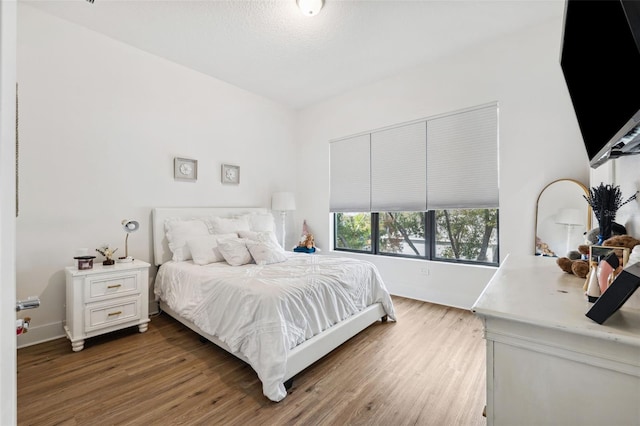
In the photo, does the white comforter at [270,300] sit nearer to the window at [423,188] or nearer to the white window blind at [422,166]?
the window at [423,188]

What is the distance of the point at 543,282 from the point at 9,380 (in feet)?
5.42

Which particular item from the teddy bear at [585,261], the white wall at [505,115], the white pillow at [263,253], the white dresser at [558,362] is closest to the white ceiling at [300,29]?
the white wall at [505,115]

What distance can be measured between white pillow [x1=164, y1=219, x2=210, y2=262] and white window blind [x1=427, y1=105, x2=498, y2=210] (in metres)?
2.84

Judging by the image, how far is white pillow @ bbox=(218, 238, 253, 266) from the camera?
280 cm

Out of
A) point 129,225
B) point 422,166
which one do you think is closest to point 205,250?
point 129,225

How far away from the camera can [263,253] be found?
2865 millimetres

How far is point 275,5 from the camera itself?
7.85 ft

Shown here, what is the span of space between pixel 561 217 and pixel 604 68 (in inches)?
81.3

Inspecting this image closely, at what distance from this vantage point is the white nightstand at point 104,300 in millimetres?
2312

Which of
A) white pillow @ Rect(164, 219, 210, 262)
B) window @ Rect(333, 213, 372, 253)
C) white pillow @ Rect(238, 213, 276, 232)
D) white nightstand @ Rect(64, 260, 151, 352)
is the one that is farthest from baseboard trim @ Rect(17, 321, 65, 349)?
window @ Rect(333, 213, 372, 253)

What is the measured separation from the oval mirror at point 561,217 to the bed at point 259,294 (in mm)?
1663

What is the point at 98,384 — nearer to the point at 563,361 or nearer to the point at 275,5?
the point at 563,361

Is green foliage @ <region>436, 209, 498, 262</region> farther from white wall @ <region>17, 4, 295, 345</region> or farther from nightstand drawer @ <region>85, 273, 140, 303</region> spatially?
nightstand drawer @ <region>85, 273, 140, 303</region>

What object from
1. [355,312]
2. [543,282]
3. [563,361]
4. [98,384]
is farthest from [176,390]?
[543,282]
